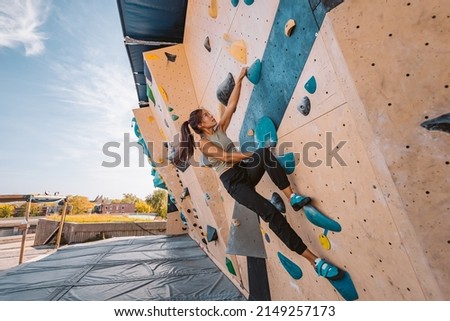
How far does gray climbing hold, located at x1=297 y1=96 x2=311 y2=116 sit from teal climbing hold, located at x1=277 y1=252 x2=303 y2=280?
1.13m

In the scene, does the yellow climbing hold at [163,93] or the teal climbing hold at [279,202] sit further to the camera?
the yellow climbing hold at [163,93]

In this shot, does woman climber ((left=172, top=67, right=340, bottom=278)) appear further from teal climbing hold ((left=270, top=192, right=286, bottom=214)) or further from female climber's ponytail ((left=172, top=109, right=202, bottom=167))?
teal climbing hold ((left=270, top=192, right=286, bottom=214))

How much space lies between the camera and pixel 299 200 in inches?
49.9

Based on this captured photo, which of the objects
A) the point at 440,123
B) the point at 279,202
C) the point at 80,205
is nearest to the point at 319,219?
the point at 279,202

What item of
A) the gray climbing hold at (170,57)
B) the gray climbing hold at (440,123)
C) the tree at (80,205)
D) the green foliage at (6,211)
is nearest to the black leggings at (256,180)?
the gray climbing hold at (440,123)

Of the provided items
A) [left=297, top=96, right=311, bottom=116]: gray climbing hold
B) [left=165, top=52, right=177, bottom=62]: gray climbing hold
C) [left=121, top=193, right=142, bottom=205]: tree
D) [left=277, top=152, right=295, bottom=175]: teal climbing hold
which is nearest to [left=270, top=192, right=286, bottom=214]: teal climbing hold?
[left=277, top=152, right=295, bottom=175]: teal climbing hold

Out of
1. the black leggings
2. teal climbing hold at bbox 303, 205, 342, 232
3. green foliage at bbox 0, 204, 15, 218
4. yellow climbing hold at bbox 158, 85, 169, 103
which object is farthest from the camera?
green foliage at bbox 0, 204, 15, 218

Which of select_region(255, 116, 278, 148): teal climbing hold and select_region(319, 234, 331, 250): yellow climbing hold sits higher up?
select_region(255, 116, 278, 148): teal climbing hold

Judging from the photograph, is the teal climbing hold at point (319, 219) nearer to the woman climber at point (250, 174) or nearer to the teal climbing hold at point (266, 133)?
the woman climber at point (250, 174)

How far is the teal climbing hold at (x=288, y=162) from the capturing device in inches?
51.4

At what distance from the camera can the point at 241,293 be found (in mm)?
2883

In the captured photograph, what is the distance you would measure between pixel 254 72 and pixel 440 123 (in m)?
0.93

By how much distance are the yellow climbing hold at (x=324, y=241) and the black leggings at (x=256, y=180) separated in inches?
4.0

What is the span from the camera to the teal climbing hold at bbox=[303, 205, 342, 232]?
3.74 ft
